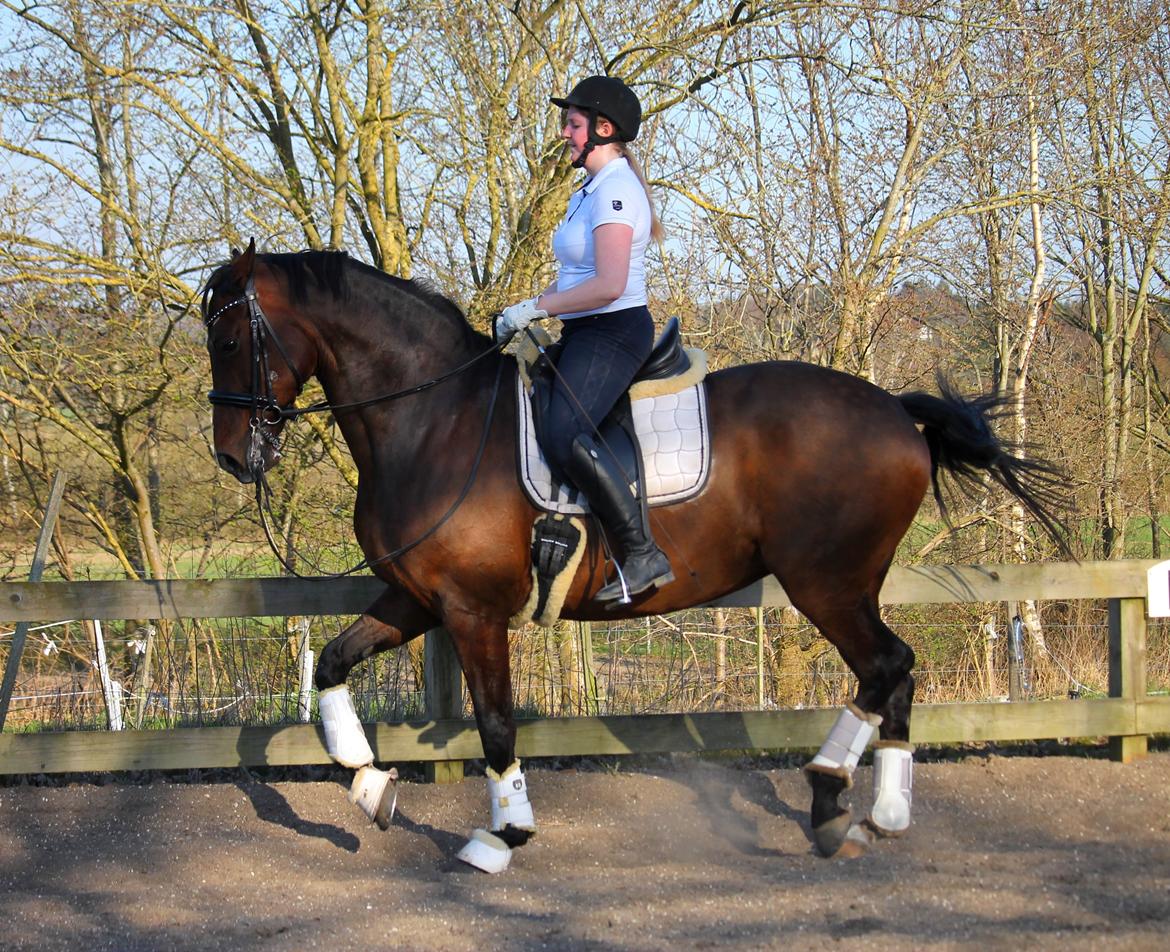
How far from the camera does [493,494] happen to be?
4730 mm

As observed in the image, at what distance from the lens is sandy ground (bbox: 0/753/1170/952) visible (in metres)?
3.71

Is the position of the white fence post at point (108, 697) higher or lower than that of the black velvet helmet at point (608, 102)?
lower

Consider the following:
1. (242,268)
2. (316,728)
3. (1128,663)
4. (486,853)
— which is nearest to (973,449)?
(1128,663)

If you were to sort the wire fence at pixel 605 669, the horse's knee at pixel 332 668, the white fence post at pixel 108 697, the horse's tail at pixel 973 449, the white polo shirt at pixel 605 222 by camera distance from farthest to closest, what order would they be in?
the wire fence at pixel 605 669, the white fence post at pixel 108 697, the horse's tail at pixel 973 449, the horse's knee at pixel 332 668, the white polo shirt at pixel 605 222

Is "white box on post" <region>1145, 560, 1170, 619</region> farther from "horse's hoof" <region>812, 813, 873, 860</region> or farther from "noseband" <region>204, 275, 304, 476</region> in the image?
"noseband" <region>204, 275, 304, 476</region>

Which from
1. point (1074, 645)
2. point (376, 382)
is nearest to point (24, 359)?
point (376, 382)

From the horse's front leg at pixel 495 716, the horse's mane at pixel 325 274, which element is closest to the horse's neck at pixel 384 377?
the horse's mane at pixel 325 274

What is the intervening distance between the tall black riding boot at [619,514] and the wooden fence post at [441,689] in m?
1.44

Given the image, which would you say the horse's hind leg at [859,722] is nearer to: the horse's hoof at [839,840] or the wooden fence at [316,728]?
the horse's hoof at [839,840]

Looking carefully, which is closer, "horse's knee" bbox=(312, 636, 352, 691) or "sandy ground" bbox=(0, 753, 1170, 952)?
"sandy ground" bbox=(0, 753, 1170, 952)

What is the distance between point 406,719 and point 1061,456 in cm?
669

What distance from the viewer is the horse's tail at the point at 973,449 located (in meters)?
5.18

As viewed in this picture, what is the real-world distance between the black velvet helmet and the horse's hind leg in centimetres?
210

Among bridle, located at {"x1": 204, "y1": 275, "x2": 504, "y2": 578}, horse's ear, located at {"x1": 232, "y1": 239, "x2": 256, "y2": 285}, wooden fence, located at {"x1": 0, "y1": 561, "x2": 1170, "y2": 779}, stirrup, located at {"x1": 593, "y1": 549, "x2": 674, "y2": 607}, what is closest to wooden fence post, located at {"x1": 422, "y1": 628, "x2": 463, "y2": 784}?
wooden fence, located at {"x1": 0, "y1": 561, "x2": 1170, "y2": 779}
